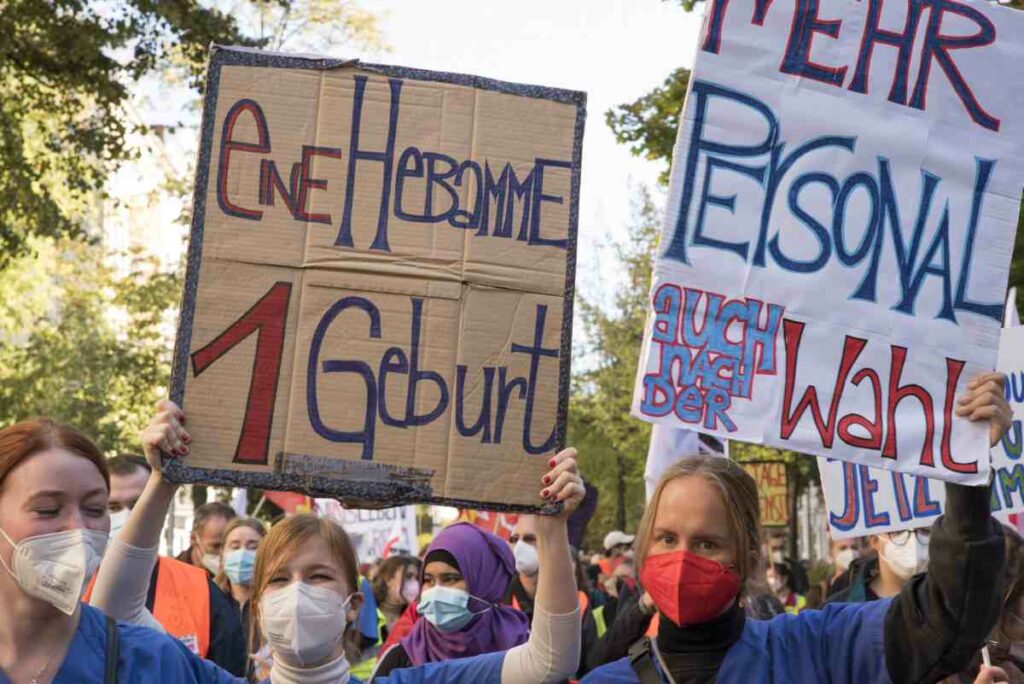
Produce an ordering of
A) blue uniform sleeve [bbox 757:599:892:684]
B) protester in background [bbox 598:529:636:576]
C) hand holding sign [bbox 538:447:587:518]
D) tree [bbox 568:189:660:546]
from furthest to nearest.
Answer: tree [bbox 568:189:660:546] < protester in background [bbox 598:529:636:576] < hand holding sign [bbox 538:447:587:518] < blue uniform sleeve [bbox 757:599:892:684]

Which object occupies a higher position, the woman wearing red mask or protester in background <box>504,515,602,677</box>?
the woman wearing red mask

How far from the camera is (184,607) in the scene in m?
6.61

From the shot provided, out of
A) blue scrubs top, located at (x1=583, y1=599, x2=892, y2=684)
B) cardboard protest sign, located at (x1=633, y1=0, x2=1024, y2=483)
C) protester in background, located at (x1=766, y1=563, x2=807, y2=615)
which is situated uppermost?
cardboard protest sign, located at (x1=633, y1=0, x2=1024, y2=483)

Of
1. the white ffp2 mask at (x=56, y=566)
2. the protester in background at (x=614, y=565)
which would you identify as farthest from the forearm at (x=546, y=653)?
the protester in background at (x=614, y=565)

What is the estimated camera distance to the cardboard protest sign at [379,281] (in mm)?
3775

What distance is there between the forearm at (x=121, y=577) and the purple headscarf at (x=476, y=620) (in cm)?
209

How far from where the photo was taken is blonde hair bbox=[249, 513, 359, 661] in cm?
406

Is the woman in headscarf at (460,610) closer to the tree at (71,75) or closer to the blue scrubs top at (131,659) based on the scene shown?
the blue scrubs top at (131,659)

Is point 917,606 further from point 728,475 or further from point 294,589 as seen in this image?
point 294,589

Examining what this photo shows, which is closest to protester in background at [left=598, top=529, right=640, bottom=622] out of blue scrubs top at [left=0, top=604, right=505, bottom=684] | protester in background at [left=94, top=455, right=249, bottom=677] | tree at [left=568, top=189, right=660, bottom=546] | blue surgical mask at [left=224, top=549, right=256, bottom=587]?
blue surgical mask at [left=224, top=549, right=256, bottom=587]

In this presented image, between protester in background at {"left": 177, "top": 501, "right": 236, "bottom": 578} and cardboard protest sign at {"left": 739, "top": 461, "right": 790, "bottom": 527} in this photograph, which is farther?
cardboard protest sign at {"left": 739, "top": 461, "right": 790, "bottom": 527}

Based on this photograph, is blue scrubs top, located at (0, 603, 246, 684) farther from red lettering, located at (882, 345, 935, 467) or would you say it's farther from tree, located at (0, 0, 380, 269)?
tree, located at (0, 0, 380, 269)

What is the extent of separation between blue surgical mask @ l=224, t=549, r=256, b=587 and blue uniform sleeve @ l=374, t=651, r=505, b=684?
13.6 feet

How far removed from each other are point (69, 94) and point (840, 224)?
14.5 m
